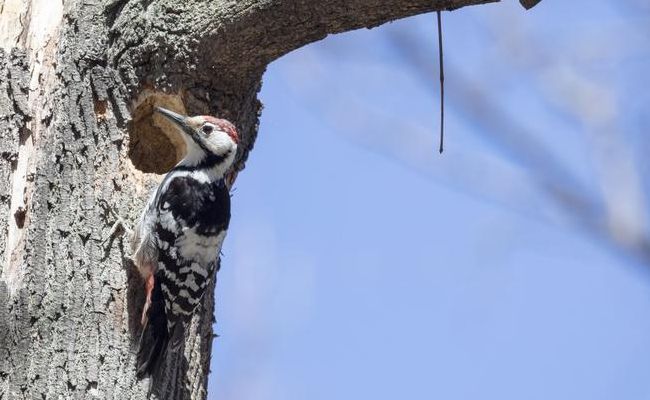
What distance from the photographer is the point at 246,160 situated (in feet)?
17.4

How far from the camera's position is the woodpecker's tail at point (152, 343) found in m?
4.21

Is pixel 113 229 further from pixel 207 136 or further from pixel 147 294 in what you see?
pixel 207 136

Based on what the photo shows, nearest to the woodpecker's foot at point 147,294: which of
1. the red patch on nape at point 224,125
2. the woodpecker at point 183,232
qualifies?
the woodpecker at point 183,232

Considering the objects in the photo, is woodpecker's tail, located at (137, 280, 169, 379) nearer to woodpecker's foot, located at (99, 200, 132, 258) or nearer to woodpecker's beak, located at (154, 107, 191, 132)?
woodpecker's foot, located at (99, 200, 132, 258)

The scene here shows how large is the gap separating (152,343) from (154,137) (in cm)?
139

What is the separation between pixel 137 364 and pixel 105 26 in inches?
57.3

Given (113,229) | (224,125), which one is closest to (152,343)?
(113,229)

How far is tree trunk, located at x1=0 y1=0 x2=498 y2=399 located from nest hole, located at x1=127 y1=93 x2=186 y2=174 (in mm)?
27

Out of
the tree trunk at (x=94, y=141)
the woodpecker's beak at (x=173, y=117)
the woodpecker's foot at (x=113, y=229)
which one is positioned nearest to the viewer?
the tree trunk at (x=94, y=141)

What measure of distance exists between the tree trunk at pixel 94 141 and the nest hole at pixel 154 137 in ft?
0.09

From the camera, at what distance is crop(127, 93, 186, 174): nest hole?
4824 millimetres

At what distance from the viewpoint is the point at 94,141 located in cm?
453

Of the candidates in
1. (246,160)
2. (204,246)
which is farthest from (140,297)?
(246,160)

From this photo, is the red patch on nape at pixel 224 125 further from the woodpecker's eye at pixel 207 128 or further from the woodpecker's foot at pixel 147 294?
the woodpecker's foot at pixel 147 294
